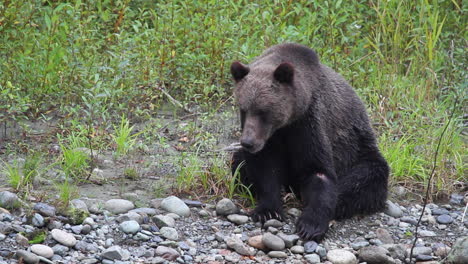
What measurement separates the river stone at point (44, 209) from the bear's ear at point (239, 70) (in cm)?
168

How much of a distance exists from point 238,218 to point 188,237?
0.50m

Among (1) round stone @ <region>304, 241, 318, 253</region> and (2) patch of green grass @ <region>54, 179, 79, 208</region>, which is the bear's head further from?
(2) patch of green grass @ <region>54, 179, 79, 208</region>

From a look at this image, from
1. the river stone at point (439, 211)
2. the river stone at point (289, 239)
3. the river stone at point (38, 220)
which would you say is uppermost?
the river stone at point (38, 220)

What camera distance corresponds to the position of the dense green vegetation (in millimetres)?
7375

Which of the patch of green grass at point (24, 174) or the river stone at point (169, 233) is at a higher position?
the patch of green grass at point (24, 174)

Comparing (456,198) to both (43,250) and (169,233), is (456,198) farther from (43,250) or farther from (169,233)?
(43,250)

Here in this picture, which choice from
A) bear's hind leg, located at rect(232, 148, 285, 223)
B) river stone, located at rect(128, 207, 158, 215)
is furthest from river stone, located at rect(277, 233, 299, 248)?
river stone, located at rect(128, 207, 158, 215)

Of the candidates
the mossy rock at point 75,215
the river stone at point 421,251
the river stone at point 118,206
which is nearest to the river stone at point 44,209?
the mossy rock at point 75,215

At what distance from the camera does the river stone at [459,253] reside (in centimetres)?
538

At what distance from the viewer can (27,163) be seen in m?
5.96

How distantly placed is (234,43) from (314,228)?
126 inches

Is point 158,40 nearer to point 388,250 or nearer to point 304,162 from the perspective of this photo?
point 304,162

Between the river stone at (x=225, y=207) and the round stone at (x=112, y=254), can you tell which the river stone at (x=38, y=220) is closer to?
the round stone at (x=112, y=254)

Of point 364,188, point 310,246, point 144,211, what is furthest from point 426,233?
point 144,211
